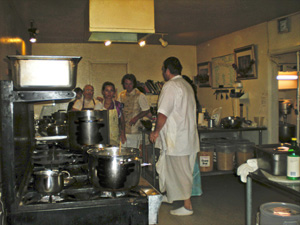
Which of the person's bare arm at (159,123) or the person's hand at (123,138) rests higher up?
the person's bare arm at (159,123)

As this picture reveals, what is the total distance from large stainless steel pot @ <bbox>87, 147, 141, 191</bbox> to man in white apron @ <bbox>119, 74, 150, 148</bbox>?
3.02 m

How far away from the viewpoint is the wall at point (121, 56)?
7449 millimetres

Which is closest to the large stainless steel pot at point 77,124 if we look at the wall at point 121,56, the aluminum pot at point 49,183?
the aluminum pot at point 49,183

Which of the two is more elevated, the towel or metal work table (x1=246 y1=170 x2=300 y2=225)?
the towel

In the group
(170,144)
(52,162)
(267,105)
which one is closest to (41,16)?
(170,144)

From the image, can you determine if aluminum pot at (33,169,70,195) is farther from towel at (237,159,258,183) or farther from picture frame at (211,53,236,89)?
picture frame at (211,53,236,89)

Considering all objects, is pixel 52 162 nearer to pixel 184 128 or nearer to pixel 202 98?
pixel 184 128

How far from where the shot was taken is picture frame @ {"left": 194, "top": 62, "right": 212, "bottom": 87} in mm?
7526

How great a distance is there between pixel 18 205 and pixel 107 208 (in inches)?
14.0

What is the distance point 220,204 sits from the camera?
3760 mm

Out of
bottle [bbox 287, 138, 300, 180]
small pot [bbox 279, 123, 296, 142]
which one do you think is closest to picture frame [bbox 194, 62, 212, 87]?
small pot [bbox 279, 123, 296, 142]

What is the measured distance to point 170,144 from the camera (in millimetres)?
3221

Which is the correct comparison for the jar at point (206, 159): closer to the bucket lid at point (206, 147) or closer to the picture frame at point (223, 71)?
the bucket lid at point (206, 147)

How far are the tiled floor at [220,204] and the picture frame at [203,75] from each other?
10.4 feet
